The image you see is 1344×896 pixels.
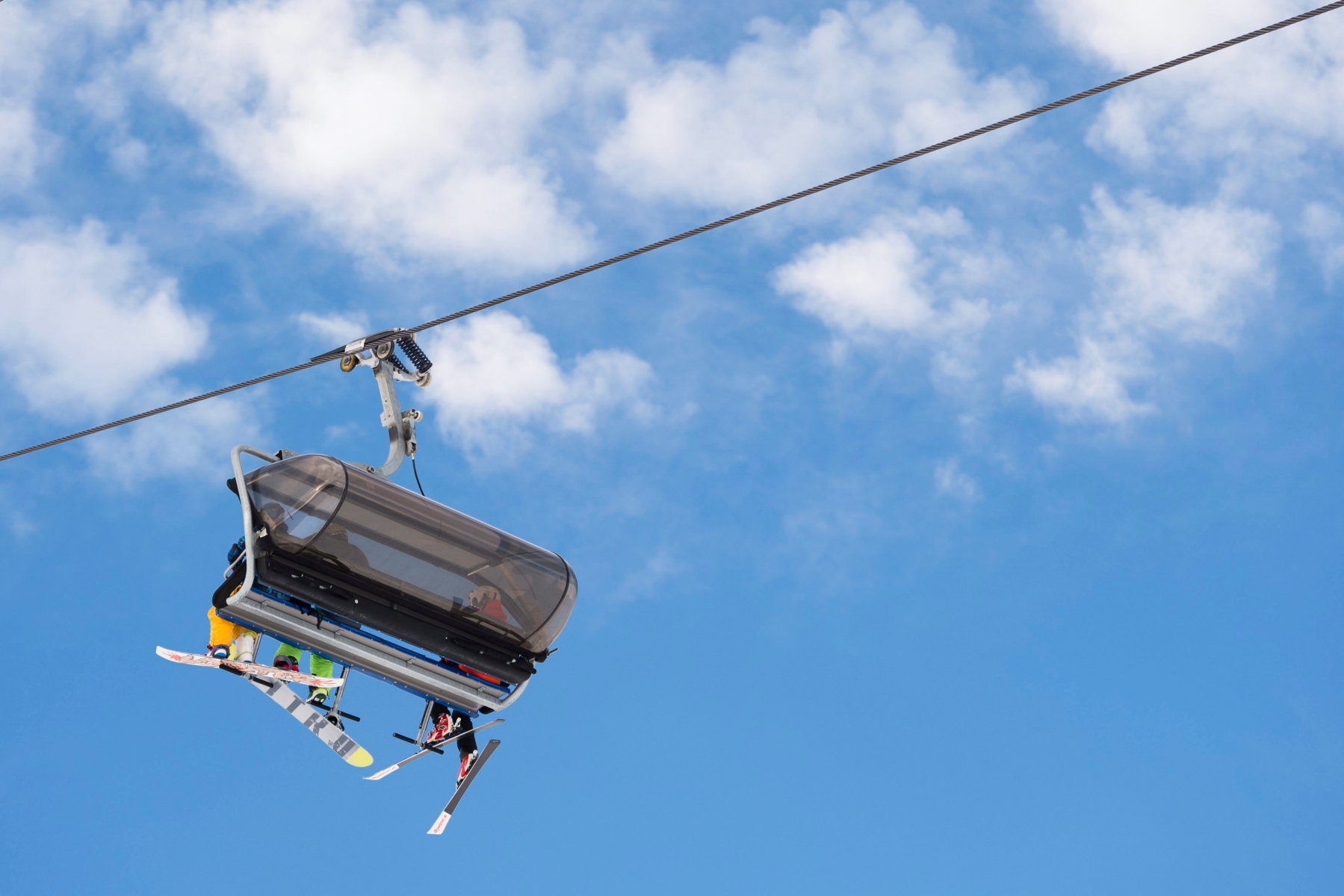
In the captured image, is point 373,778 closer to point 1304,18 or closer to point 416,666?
point 416,666

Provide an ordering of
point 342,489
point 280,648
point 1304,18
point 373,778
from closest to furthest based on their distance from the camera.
→ point 1304,18 → point 342,489 → point 373,778 → point 280,648

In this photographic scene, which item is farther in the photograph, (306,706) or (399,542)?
(306,706)

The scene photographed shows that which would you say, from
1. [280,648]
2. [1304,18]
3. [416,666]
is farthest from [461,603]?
[1304,18]

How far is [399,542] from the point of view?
374 inches

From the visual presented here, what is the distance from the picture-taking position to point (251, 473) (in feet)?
31.4

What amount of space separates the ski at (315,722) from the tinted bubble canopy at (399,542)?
1.49 metres

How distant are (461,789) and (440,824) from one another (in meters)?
0.29

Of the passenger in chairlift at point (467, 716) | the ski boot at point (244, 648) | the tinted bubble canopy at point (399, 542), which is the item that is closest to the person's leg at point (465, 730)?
the passenger in chairlift at point (467, 716)

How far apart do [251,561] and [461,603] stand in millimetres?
1307

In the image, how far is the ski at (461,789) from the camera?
11.0 meters

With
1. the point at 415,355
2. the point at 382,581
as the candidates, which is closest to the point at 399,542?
the point at 382,581

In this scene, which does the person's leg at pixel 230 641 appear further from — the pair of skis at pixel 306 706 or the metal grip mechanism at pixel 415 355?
the metal grip mechanism at pixel 415 355

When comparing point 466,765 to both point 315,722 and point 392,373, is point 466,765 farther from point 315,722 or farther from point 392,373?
point 392,373

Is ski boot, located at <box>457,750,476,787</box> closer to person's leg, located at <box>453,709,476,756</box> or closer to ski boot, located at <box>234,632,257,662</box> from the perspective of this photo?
person's leg, located at <box>453,709,476,756</box>
